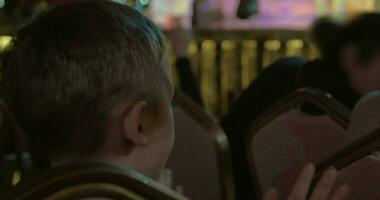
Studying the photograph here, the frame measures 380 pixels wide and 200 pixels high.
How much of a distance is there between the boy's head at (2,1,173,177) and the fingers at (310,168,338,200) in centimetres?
19

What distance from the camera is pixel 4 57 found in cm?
87

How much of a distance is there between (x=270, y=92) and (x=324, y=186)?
1296mm

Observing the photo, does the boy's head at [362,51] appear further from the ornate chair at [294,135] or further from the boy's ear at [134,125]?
the boy's ear at [134,125]

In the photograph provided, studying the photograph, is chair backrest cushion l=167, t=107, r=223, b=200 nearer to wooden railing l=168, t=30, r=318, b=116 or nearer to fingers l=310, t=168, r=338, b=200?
fingers l=310, t=168, r=338, b=200

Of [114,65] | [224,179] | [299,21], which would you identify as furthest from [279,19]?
[114,65]

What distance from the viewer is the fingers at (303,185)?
0.78m

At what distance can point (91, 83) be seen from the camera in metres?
0.76

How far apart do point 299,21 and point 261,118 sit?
174 inches

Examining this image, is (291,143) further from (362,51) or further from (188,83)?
(188,83)

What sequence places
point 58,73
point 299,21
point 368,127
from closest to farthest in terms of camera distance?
point 58,73 < point 368,127 < point 299,21

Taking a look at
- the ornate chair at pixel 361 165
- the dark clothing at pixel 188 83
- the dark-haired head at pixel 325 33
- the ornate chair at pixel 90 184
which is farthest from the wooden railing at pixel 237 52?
the ornate chair at pixel 90 184

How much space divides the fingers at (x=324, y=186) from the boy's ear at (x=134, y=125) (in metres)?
0.20

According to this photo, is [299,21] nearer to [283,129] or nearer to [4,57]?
[283,129]

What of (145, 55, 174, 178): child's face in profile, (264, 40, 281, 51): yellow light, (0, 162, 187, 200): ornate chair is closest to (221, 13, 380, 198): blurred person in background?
(145, 55, 174, 178): child's face in profile
